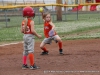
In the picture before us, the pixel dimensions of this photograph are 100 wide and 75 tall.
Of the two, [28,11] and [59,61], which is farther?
[59,61]

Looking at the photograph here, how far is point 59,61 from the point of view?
10.2m

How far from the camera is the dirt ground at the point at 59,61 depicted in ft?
28.1

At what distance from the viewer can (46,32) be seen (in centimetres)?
1194

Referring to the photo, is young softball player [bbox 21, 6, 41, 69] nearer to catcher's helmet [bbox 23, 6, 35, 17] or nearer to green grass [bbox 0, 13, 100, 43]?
catcher's helmet [bbox 23, 6, 35, 17]

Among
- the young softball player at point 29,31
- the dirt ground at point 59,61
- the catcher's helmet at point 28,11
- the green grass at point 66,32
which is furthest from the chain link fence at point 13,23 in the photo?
the catcher's helmet at point 28,11

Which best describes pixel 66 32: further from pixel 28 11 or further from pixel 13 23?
pixel 28 11

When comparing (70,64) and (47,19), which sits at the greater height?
(47,19)

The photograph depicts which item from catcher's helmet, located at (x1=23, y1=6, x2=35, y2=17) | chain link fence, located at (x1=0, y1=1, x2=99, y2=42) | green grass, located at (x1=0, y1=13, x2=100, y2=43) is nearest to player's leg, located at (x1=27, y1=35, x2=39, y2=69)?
catcher's helmet, located at (x1=23, y1=6, x2=35, y2=17)

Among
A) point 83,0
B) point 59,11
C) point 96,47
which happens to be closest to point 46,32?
point 96,47

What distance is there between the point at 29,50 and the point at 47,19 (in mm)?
2532

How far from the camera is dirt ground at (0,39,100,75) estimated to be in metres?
8.55

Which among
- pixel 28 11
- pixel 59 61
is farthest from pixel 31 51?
pixel 59 61

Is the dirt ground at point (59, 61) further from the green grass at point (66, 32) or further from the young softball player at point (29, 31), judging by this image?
the green grass at point (66, 32)

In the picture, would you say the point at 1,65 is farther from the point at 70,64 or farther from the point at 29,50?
the point at 70,64
